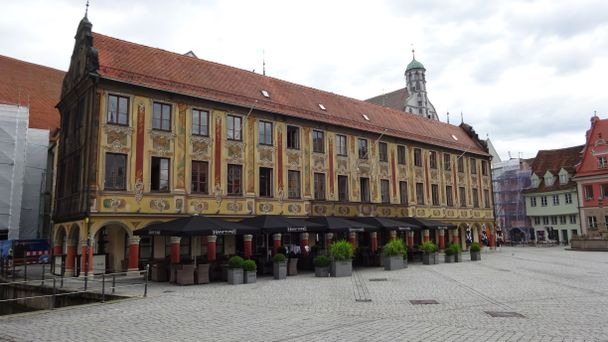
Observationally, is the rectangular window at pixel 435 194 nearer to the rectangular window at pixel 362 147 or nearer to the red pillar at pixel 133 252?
the rectangular window at pixel 362 147

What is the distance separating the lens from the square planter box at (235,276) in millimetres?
17703

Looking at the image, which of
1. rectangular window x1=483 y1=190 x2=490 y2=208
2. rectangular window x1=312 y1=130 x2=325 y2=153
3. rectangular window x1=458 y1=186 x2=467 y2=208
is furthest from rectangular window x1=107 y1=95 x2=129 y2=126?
rectangular window x1=483 y1=190 x2=490 y2=208

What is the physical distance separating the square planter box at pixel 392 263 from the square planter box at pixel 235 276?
26.4 feet

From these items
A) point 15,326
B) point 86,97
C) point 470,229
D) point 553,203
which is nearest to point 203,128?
point 86,97

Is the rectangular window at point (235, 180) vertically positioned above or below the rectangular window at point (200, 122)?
below

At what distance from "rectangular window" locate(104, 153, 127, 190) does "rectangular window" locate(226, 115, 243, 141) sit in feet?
18.6

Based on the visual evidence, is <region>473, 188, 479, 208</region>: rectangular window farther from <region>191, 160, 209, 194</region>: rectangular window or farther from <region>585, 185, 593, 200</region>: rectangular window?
<region>191, 160, 209, 194</region>: rectangular window

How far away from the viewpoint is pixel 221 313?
11102 mm

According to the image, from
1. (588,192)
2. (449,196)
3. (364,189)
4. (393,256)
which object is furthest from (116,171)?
(588,192)

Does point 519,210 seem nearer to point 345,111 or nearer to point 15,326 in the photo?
point 345,111

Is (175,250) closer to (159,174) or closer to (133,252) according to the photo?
(133,252)

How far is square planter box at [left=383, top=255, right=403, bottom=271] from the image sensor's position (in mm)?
22656

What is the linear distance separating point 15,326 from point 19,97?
4033 cm

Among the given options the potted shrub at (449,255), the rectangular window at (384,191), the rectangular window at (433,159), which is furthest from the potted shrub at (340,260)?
the rectangular window at (433,159)
